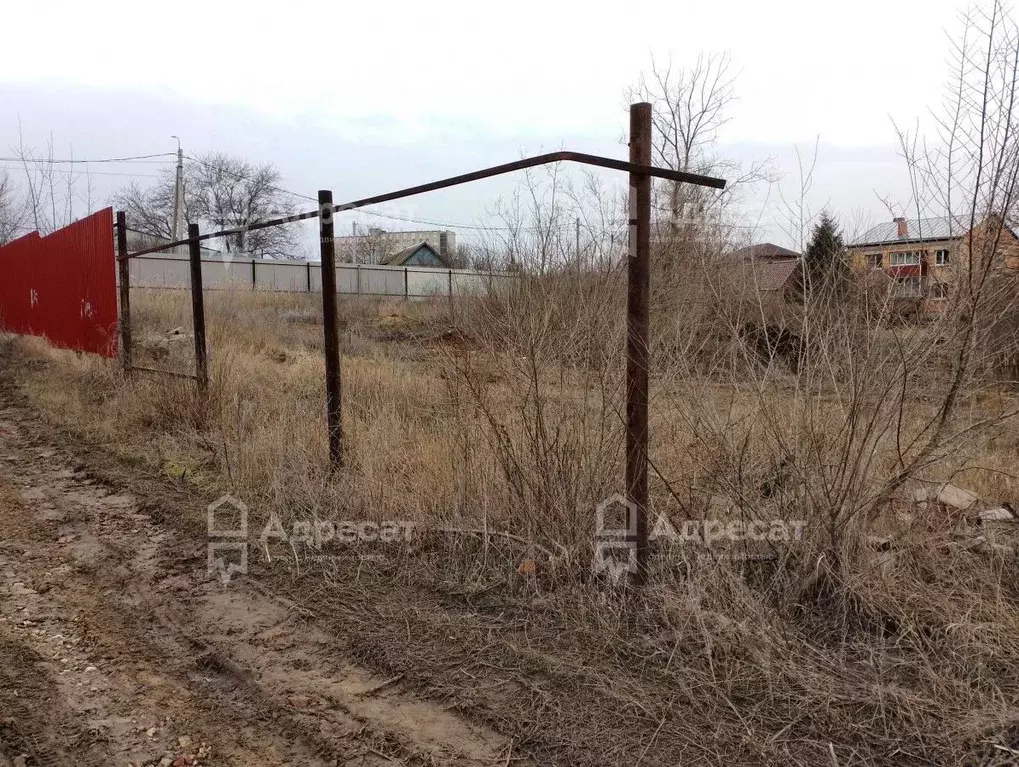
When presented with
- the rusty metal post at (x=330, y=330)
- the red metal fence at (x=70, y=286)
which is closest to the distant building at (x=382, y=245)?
the red metal fence at (x=70, y=286)

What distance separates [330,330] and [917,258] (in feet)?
11.5

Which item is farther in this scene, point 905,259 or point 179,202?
point 179,202

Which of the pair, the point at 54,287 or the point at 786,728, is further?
the point at 54,287

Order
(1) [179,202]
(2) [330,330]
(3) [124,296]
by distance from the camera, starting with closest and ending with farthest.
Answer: (2) [330,330]
(3) [124,296]
(1) [179,202]

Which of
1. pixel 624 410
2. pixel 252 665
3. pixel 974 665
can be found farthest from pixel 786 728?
pixel 252 665

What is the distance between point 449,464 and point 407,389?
2946 mm

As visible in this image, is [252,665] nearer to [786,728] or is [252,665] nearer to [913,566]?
[786,728]

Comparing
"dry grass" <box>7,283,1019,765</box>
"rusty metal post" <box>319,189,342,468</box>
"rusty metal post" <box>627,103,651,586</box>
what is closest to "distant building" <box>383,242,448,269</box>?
"rusty metal post" <box>319,189,342,468</box>

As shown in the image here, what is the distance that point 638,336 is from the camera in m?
3.00

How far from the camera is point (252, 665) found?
9.07ft

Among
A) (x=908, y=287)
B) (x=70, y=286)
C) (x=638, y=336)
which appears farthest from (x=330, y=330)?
(x=70, y=286)

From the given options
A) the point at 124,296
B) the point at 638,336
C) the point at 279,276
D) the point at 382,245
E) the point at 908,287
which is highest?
the point at 382,245

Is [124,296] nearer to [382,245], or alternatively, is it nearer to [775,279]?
[775,279]

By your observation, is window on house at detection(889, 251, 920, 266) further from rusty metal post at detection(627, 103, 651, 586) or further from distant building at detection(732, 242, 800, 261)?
rusty metal post at detection(627, 103, 651, 586)
